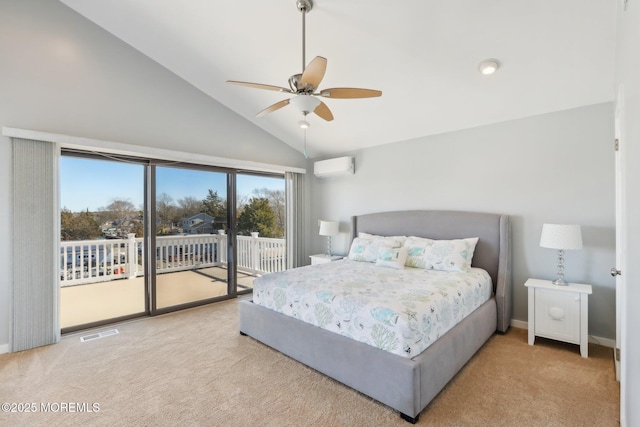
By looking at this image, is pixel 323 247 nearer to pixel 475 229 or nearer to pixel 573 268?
pixel 475 229

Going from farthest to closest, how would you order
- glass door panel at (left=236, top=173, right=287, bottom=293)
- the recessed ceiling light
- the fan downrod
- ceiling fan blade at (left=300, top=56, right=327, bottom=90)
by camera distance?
glass door panel at (left=236, top=173, right=287, bottom=293)
the recessed ceiling light
the fan downrod
ceiling fan blade at (left=300, top=56, right=327, bottom=90)

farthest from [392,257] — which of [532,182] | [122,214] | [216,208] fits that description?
[122,214]

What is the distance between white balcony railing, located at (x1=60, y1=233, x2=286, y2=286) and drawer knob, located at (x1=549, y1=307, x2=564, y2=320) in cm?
390

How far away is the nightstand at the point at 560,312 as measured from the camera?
275 cm

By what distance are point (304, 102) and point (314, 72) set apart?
249 millimetres

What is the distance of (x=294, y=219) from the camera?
538 centimetres

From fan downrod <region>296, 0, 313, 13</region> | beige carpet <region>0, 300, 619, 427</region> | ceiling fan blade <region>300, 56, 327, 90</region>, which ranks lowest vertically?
beige carpet <region>0, 300, 619, 427</region>

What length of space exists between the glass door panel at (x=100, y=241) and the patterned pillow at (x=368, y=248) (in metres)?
A: 2.86

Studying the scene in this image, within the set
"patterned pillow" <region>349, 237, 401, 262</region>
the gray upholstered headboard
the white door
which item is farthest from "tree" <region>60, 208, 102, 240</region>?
the white door

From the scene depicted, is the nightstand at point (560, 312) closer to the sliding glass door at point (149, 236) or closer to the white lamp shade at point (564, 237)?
the white lamp shade at point (564, 237)

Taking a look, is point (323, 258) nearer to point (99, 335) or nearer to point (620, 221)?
point (99, 335)

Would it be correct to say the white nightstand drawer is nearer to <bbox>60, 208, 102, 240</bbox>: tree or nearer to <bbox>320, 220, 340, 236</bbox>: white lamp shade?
<bbox>320, 220, 340, 236</bbox>: white lamp shade

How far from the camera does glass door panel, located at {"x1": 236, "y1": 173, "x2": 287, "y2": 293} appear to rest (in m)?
4.87

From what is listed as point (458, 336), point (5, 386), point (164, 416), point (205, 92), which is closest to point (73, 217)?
point (5, 386)
